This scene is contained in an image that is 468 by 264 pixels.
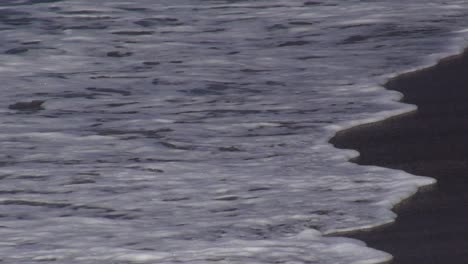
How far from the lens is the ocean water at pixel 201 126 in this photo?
10.9 ft

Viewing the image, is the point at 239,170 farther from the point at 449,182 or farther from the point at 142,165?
the point at 449,182

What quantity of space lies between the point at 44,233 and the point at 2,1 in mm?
5802

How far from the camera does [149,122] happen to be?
4.91 m

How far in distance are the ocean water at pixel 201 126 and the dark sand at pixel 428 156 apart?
76 millimetres

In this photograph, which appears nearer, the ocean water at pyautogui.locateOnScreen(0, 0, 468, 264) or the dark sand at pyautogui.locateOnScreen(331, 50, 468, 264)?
the dark sand at pyautogui.locateOnScreen(331, 50, 468, 264)

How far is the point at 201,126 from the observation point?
481 centimetres

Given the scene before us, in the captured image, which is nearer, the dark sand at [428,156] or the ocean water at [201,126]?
the dark sand at [428,156]

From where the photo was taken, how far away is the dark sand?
3156mm

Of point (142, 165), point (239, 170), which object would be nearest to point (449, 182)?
point (239, 170)

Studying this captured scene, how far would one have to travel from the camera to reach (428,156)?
13.4 feet

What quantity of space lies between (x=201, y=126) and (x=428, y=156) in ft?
3.52

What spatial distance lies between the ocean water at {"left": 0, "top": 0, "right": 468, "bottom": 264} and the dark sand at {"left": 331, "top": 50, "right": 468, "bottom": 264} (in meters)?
0.08

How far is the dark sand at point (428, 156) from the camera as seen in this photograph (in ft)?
10.4

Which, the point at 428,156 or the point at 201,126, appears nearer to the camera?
the point at 428,156
